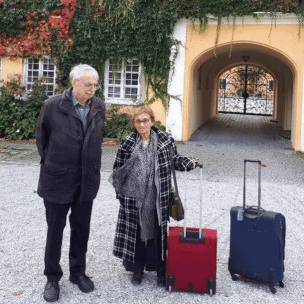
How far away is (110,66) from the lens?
1462 centimetres

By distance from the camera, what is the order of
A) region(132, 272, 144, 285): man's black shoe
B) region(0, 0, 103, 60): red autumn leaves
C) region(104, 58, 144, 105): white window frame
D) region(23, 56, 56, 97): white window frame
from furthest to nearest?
1. region(23, 56, 56, 97): white window frame
2. region(104, 58, 144, 105): white window frame
3. region(0, 0, 103, 60): red autumn leaves
4. region(132, 272, 144, 285): man's black shoe

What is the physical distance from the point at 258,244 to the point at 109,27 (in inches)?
437

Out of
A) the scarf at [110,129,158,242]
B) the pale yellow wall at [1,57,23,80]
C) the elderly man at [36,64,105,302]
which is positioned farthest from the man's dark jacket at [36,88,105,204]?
the pale yellow wall at [1,57,23,80]

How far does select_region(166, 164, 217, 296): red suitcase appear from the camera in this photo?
12.5 feet

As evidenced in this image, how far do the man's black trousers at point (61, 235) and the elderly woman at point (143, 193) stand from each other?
1.11 ft

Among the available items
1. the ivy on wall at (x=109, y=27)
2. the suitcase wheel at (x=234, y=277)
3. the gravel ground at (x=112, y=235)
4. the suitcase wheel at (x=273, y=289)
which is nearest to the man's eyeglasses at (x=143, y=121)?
the gravel ground at (x=112, y=235)

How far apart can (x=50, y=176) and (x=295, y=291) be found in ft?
8.03

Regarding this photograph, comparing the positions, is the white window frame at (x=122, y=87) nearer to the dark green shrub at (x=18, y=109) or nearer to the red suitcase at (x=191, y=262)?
the dark green shrub at (x=18, y=109)

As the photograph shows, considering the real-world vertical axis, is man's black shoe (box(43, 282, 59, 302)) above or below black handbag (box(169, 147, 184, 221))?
below

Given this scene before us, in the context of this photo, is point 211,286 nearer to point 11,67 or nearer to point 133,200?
point 133,200

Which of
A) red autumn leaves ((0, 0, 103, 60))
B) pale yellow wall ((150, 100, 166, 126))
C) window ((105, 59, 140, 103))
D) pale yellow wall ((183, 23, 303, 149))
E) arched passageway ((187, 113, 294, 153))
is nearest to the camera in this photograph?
pale yellow wall ((183, 23, 303, 149))

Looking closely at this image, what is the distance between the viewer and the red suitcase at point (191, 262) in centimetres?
380

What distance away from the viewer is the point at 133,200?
3951 millimetres

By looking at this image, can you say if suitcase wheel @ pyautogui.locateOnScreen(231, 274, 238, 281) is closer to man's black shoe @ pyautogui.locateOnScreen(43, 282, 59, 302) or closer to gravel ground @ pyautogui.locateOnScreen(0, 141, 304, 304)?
gravel ground @ pyautogui.locateOnScreen(0, 141, 304, 304)
